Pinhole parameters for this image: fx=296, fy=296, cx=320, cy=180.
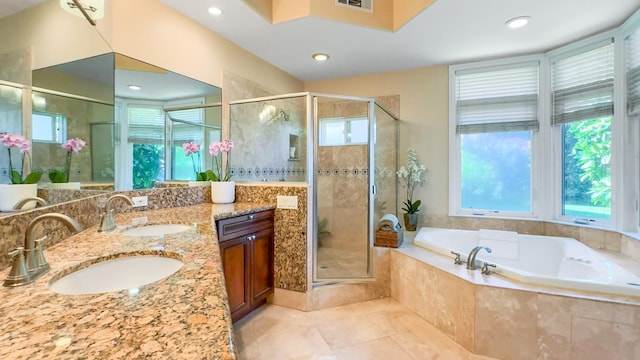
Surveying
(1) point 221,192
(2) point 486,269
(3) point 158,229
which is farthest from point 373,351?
(1) point 221,192

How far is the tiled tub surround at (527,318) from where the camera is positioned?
160 centimetres

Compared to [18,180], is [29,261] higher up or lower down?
lower down

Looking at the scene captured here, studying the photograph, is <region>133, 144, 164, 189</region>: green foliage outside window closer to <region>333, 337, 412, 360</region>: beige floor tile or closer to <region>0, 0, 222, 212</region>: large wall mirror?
<region>0, 0, 222, 212</region>: large wall mirror

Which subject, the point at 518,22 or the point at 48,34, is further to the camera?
the point at 518,22

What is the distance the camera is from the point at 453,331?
2.03 m

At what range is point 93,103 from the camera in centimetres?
167

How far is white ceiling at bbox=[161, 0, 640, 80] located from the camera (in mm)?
2217

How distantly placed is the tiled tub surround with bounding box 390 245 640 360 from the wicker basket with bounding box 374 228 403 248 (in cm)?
54

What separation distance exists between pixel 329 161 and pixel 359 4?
4.60ft

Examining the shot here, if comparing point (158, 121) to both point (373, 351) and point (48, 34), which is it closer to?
point (48, 34)

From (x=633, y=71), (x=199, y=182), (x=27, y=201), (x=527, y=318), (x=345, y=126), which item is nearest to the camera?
(x=27, y=201)

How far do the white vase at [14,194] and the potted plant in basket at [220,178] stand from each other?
1.52 metres

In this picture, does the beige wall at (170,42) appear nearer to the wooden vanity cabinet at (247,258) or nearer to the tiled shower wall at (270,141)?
the tiled shower wall at (270,141)

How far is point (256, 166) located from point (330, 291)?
139 centimetres
